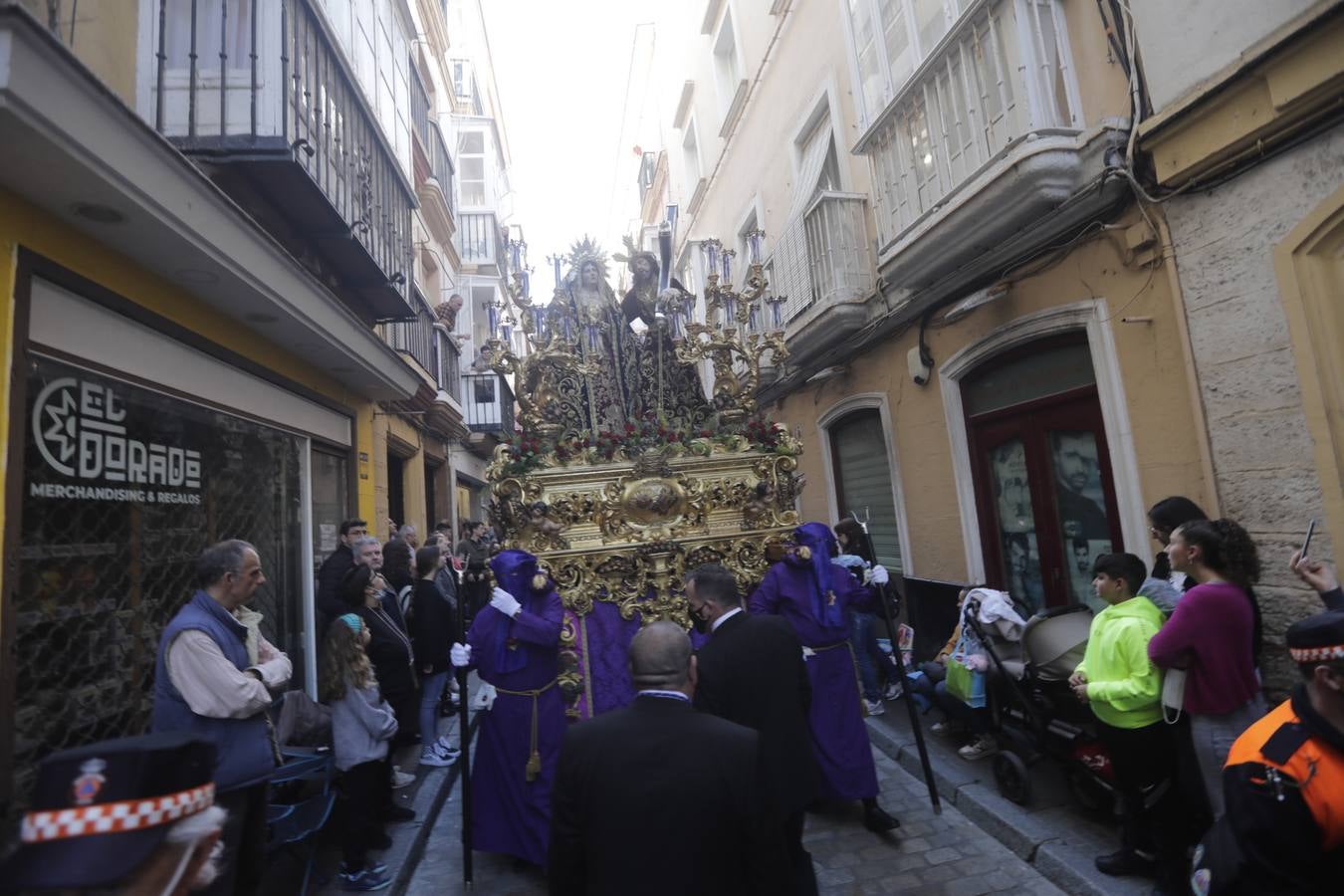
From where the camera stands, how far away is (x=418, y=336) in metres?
10.1

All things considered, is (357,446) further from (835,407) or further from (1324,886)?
(1324,886)

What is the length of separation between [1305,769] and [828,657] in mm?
3011

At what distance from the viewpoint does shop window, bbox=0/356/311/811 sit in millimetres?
3178

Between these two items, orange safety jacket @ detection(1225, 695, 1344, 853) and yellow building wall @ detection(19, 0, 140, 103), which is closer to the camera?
orange safety jacket @ detection(1225, 695, 1344, 853)

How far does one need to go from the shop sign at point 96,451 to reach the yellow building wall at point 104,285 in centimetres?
37

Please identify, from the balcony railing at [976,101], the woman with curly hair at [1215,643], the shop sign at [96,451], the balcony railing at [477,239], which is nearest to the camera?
the woman with curly hair at [1215,643]

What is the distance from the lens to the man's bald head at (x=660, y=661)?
2.05 meters

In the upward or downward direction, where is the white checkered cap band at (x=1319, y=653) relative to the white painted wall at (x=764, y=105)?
downward

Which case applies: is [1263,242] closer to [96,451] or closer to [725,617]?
[725,617]

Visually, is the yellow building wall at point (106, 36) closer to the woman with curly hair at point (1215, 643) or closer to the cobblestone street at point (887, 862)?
the cobblestone street at point (887, 862)

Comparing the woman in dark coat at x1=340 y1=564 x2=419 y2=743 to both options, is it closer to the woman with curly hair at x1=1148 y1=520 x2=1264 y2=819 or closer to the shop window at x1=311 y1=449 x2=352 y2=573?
the shop window at x1=311 y1=449 x2=352 y2=573

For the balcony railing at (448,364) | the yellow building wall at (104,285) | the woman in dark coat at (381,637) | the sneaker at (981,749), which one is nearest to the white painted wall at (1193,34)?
the sneaker at (981,749)

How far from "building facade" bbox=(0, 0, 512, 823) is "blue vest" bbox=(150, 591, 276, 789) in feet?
2.20

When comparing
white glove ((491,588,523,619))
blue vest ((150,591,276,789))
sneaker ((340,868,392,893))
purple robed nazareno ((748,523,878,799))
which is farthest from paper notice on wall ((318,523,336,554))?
purple robed nazareno ((748,523,878,799))
